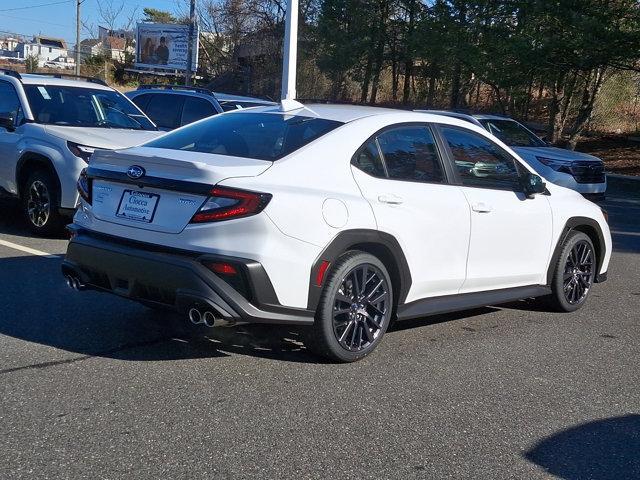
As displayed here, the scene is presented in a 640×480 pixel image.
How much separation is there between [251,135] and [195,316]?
4.73 ft

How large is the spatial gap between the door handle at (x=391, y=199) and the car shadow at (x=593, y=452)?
1.82 meters

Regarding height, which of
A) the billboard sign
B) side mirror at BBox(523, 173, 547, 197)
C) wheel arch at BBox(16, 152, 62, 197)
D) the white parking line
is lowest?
the white parking line

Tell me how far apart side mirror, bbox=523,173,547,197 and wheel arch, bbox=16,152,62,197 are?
5.03m

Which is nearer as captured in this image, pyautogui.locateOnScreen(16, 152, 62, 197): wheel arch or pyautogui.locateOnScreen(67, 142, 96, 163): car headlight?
pyautogui.locateOnScreen(67, 142, 96, 163): car headlight

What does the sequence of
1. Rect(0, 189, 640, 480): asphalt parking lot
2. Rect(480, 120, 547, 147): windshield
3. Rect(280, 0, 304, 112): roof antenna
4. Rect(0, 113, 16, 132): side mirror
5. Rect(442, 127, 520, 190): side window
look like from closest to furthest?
1. Rect(0, 189, 640, 480): asphalt parking lot
2. Rect(442, 127, 520, 190): side window
3. Rect(0, 113, 16, 132): side mirror
4. Rect(280, 0, 304, 112): roof antenna
5. Rect(480, 120, 547, 147): windshield

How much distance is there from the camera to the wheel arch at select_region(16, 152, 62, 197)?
354 inches

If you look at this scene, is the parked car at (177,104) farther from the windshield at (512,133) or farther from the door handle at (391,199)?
the door handle at (391,199)

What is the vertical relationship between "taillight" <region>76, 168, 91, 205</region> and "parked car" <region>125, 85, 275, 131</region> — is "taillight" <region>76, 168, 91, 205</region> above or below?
below

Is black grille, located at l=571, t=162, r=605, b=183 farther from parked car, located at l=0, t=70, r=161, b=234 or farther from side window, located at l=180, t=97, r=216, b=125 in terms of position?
parked car, located at l=0, t=70, r=161, b=234

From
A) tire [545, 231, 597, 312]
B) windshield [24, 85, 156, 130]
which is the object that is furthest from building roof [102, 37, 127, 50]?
tire [545, 231, 597, 312]

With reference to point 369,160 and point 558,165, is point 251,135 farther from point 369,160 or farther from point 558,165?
point 558,165

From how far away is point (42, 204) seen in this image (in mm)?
9117

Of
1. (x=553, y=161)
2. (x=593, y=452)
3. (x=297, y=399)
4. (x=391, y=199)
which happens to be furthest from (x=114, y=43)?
(x=593, y=452)

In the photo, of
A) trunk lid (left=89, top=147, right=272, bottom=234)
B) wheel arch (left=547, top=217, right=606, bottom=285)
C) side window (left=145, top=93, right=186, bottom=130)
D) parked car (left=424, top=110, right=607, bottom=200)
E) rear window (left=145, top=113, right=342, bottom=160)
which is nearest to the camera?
trunk lid (left=89, top=147, right=272, bottom=234)
